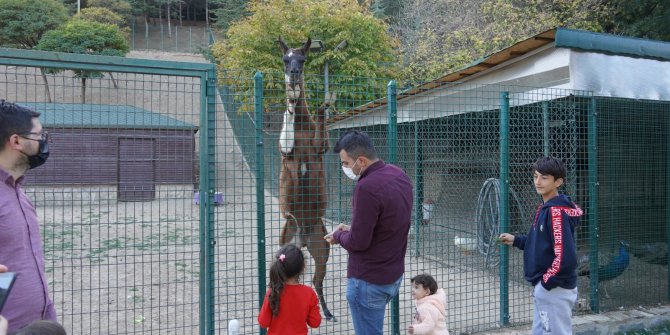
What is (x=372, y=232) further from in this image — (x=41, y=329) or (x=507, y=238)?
(x=41, y=329)

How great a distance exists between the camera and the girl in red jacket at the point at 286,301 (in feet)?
10.6

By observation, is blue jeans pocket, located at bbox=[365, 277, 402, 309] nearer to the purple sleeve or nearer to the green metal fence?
the purple sleeve

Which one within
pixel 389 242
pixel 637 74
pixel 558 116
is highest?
pixel 637 74

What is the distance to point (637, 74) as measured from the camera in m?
6.21

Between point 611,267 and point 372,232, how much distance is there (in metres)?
4.53

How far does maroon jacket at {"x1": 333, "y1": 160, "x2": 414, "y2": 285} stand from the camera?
10.5ft

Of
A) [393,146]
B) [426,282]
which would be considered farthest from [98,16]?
[426,282]

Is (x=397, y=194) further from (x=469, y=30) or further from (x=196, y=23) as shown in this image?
(x=196, y=23)

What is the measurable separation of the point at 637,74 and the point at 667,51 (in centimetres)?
70

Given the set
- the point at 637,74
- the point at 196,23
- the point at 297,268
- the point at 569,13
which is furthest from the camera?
the point at 196,23

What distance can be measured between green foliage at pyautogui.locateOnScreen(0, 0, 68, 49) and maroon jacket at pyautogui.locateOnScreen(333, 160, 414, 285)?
130ft

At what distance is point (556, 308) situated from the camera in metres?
3.61

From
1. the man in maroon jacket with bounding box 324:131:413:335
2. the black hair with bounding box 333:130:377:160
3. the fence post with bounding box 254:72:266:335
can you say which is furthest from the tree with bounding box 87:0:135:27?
the man in maroon jacket with bounding box 324:131:413:335

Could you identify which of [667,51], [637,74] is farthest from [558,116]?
[667,51]
